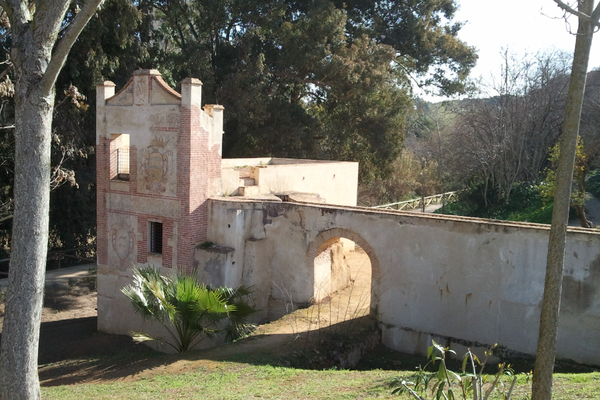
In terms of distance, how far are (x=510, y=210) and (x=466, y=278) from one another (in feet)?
59.1

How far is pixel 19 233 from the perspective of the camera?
23.3 ft

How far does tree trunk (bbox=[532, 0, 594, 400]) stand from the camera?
570 centimetres

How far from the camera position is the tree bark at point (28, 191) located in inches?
278

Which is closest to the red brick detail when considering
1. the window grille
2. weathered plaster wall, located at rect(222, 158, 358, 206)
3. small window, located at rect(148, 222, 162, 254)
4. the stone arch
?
the window grille

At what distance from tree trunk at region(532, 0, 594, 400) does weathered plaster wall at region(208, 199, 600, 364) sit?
5556 mm

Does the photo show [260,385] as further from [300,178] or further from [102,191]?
[300,178]

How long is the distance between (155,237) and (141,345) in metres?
2.90

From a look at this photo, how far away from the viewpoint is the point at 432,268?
12.2 metres

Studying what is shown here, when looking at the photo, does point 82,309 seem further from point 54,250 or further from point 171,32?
point 171,32

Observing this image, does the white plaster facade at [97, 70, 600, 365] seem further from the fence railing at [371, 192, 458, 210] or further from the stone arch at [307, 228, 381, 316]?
the fence railing at [371, 192, 458, 210]

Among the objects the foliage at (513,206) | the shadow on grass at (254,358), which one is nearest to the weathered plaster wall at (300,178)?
the shadow on grass at (254,358)

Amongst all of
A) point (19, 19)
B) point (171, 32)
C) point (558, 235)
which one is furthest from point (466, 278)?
point (171, 32)

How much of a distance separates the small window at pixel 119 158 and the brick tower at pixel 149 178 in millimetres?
28

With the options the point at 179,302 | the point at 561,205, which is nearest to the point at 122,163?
the point at 179,302
